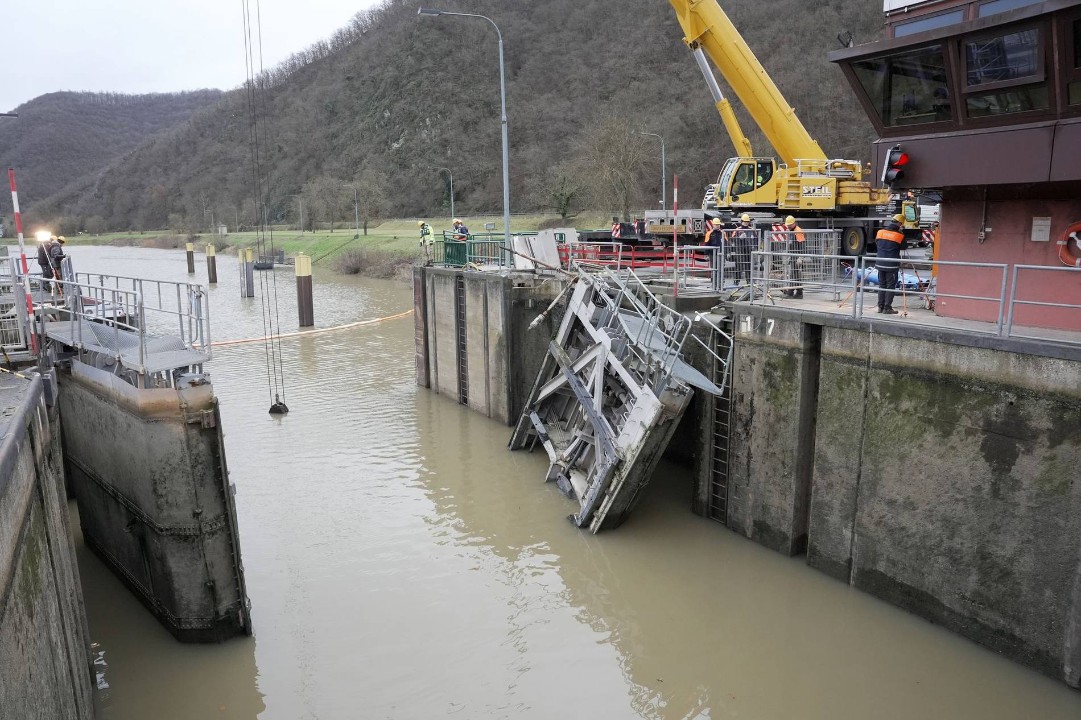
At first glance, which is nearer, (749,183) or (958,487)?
(958,487)

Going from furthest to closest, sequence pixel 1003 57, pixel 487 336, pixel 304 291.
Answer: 1. pixel 304 291
2. pixel 487 336
3. pixel 1003 57

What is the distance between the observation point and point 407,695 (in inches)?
334

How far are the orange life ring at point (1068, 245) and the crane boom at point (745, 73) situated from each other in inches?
407

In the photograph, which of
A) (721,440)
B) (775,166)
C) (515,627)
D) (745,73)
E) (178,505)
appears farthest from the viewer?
(775,166)

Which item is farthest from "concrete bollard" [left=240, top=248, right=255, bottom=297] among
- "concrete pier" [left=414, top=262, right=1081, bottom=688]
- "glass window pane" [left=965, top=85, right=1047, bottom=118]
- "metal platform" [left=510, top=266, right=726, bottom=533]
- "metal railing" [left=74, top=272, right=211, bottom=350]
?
"glass window pane" [left=965, top=85, right=1047, bottom=118]

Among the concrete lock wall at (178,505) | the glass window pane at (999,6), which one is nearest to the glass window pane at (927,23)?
the glass window pane at (999,6)

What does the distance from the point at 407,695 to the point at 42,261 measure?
12177mm

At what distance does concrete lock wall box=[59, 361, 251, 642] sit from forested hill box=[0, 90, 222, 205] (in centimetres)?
13427

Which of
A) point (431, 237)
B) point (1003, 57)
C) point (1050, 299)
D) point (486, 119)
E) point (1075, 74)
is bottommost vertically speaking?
point (1050, 299)

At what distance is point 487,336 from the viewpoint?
18500 mm

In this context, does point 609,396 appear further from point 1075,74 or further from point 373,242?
point 373,242

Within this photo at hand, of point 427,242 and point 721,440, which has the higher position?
point 427,242

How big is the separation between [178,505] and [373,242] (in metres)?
53.4

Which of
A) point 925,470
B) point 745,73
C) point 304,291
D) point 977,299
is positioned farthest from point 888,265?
point 304,291
